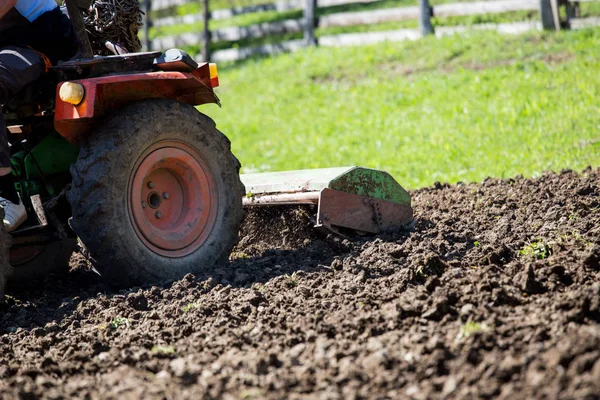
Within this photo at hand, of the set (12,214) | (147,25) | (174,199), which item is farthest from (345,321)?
(147,25)

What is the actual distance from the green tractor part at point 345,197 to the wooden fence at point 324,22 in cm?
A: 733

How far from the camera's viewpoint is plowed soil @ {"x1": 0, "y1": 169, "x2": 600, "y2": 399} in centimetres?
299

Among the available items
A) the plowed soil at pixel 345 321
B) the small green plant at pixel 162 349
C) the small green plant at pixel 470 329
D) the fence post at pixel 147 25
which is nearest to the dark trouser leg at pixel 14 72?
the plowed soil at pixel 345 321

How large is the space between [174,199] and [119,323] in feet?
3.96

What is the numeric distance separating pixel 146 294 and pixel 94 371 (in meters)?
1.06

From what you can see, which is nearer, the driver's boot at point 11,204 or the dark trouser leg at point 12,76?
the dark trouser leg at point 12,76

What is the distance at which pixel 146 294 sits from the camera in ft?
15.0

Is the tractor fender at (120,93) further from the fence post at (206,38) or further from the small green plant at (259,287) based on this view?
the fence post at (206,38)

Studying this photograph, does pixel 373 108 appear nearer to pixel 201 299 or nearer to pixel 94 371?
pixel 201 299

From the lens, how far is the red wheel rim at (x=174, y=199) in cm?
496

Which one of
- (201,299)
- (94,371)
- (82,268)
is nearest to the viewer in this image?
(94,371)

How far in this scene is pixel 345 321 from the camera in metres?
3.72

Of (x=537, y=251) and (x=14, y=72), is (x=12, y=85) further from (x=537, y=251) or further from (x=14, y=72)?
(x=537, y=251)

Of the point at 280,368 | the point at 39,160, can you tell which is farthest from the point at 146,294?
the point at 280,368
